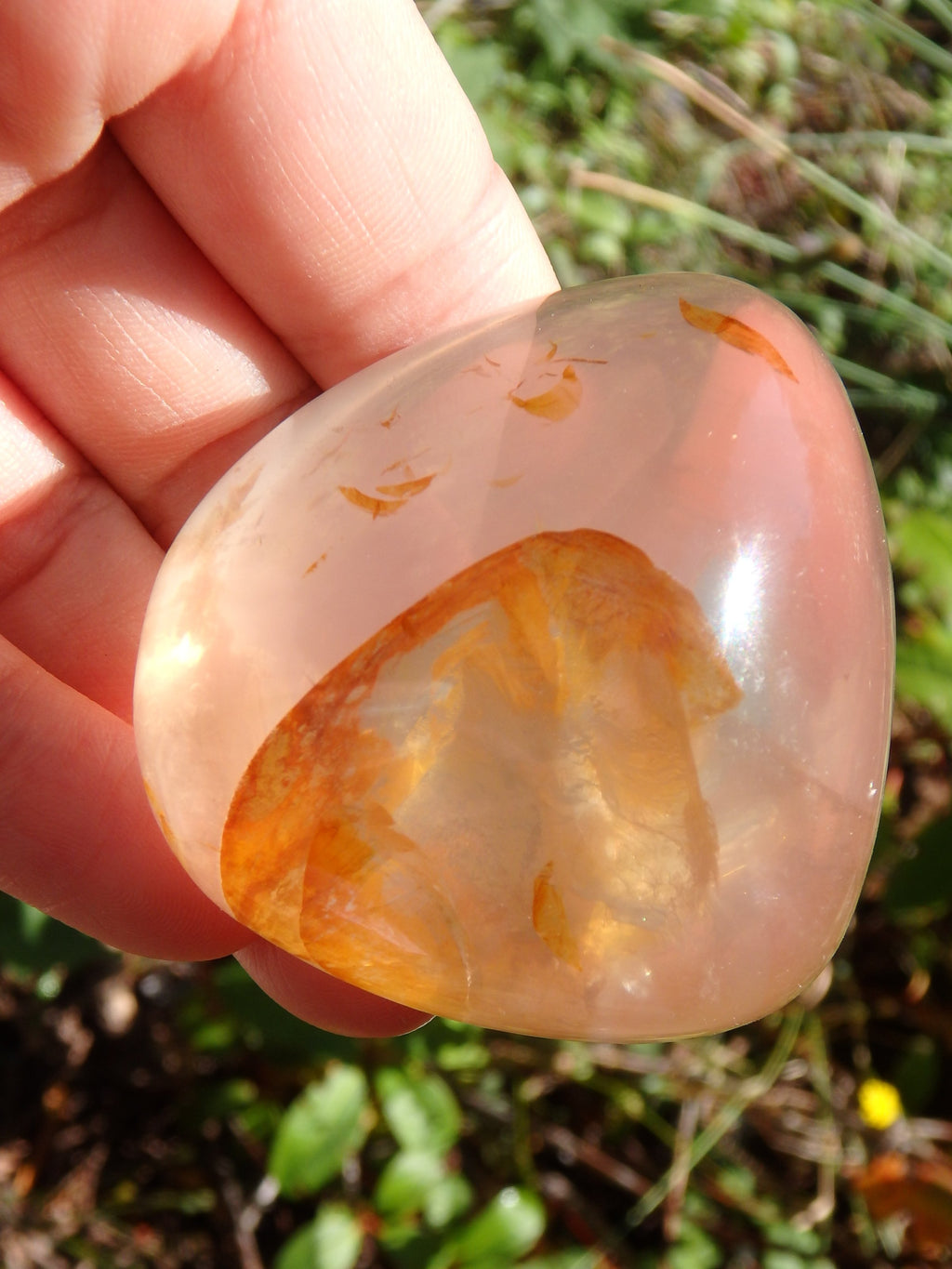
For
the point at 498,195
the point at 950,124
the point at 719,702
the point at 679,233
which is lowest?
the point at 950,124

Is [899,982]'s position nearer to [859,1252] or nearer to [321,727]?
[859,1252]

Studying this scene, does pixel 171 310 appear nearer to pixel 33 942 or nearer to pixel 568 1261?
pixel 33 942

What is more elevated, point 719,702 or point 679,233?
point 719,702

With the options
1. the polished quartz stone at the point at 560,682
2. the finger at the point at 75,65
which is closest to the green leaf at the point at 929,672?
the polished quartz stone at the point at 560,682

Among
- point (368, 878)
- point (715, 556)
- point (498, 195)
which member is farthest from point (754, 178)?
point (368, 878)

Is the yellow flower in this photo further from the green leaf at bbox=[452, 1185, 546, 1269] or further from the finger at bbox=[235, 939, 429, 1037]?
the finger at bbox=[235, 939, 429, 1037]

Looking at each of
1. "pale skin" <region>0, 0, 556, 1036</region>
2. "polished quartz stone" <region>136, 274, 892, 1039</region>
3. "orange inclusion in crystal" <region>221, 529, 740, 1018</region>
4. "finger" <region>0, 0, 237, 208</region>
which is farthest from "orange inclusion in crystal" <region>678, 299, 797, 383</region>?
"finger" <region>0, 0, 237, 208</region>
